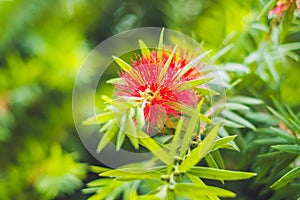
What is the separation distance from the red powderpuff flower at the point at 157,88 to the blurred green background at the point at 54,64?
22cm

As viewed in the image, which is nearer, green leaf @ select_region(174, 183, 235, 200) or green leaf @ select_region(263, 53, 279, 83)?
green leaf @ select_region(174, 183, 235, 200)

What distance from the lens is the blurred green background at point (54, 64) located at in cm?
51

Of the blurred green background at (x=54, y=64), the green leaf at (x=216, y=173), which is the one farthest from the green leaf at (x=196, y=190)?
the blurred green background at (x=54, y=64)

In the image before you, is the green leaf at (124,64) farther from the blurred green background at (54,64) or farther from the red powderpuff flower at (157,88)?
the blurred green background at (54,64)

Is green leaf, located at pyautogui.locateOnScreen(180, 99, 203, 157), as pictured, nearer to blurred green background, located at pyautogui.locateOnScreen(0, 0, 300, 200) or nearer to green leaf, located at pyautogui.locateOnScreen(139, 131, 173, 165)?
green leaf, located at pyautogui.locateOnScreen(139, 131, 173, 165)

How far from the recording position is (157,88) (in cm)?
25

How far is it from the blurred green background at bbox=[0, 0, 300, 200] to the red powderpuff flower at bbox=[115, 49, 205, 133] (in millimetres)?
215

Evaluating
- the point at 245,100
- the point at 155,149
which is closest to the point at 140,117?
the point at 155,149

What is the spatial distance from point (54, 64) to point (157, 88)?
386 mm

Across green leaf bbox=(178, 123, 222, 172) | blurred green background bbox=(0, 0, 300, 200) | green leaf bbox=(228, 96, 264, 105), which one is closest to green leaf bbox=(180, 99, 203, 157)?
green leaf bbox=(178, 123, 222, 172)

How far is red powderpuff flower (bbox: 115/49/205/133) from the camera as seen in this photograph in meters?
0.25

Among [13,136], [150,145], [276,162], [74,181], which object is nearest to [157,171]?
[150,145]

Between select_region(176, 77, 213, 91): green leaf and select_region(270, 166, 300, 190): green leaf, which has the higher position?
select_region(176, 77, 213, 91): green leaf

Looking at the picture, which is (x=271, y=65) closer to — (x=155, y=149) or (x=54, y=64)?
(x=155, y=149)
